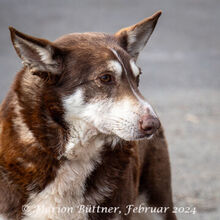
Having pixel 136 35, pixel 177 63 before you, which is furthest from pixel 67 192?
pixel 177 63

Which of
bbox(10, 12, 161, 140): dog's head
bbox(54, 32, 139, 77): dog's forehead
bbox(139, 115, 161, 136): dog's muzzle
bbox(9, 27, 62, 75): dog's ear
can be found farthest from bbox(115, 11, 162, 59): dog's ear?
bbox(139, 115, 161, 136): dog's muzzle

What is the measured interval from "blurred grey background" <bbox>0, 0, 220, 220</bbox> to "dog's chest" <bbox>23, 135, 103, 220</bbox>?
7.79 ft

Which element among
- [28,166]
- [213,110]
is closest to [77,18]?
[213,110]

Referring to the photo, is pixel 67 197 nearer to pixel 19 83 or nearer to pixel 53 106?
pixel 53 106

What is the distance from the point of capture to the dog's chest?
3.42 meters

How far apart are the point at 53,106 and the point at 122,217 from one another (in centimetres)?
102

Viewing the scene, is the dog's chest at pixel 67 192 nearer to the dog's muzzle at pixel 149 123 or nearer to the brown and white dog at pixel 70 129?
the brown and white dog at pixel 70 129

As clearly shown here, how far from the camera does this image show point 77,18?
1611 cm

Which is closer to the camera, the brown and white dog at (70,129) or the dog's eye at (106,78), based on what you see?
the brown and white dog at (70,129)

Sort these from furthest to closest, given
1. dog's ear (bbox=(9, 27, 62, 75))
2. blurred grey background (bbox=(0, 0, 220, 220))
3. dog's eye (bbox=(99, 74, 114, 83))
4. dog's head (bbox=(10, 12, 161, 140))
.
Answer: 1. blurred grey background (bbox=(0, 0, 220, 220))
2. dog's eye (bbox=(99, 74, 114, 83))
3. dog's head (bbox=(10, 12, 161, 140))
4. dog's ear (bbox=(9, 27, 62, 75))

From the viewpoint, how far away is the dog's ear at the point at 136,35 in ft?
12.9

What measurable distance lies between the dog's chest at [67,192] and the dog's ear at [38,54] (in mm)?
683

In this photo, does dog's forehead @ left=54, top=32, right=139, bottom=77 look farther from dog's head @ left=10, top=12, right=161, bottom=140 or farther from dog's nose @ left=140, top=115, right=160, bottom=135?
dog's nose @ left=140, top=115, right=160, bottom=135

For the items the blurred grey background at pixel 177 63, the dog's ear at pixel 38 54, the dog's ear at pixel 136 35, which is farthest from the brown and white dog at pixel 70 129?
the blurred grey background at pixel 177 63
